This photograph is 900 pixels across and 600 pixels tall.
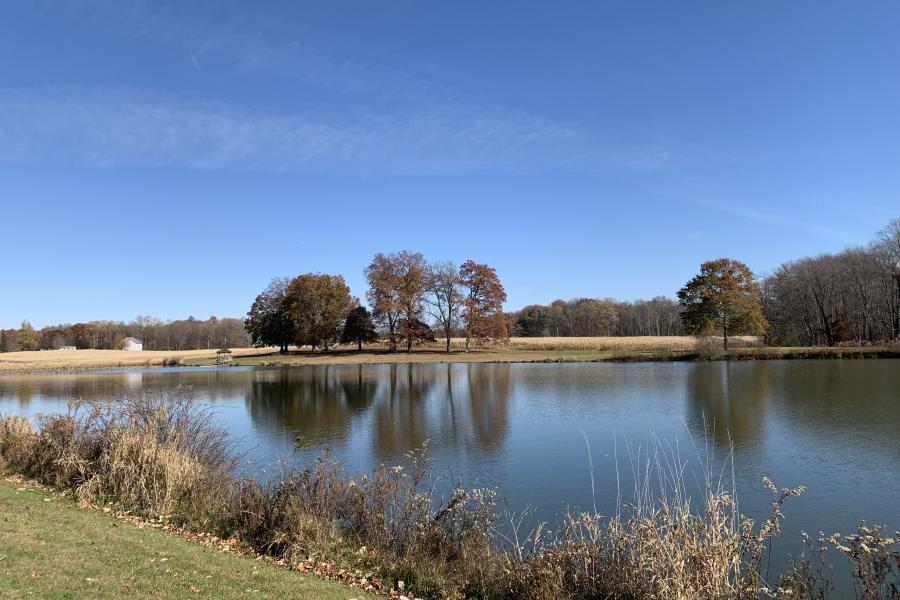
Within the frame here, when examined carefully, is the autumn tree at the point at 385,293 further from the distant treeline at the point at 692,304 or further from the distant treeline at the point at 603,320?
the distant treeline at the point at 603,320

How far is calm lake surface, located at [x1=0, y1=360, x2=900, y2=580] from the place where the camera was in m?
11.3

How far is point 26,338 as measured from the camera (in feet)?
383

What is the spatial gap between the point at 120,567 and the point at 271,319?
7625cm

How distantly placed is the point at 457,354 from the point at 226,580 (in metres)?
61.1

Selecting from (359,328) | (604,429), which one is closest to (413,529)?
(604,429)

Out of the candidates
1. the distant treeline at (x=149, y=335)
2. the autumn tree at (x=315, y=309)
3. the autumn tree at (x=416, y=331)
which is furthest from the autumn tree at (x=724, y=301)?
the distant treeline at (x=149, y=335)

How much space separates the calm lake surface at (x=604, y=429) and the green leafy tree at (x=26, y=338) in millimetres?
99232

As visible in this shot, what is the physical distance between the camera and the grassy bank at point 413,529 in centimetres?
570

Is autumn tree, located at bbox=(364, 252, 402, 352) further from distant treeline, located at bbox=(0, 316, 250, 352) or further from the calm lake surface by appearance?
distant treeline, located at bbox=(0, 316, 250, 352)

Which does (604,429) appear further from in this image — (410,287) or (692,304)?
(410,287)

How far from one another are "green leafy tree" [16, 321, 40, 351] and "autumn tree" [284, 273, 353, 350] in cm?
7916

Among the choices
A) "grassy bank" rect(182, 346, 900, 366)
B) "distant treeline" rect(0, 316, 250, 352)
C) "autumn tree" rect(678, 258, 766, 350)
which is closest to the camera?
"grassy bank" rect(182, 346, 900, 366)

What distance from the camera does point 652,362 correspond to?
5094cm

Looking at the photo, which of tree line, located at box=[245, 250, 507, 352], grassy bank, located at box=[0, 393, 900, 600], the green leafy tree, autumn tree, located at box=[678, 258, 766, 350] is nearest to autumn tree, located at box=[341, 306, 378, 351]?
tree line, located at box=[245, 250, 507, 352]
